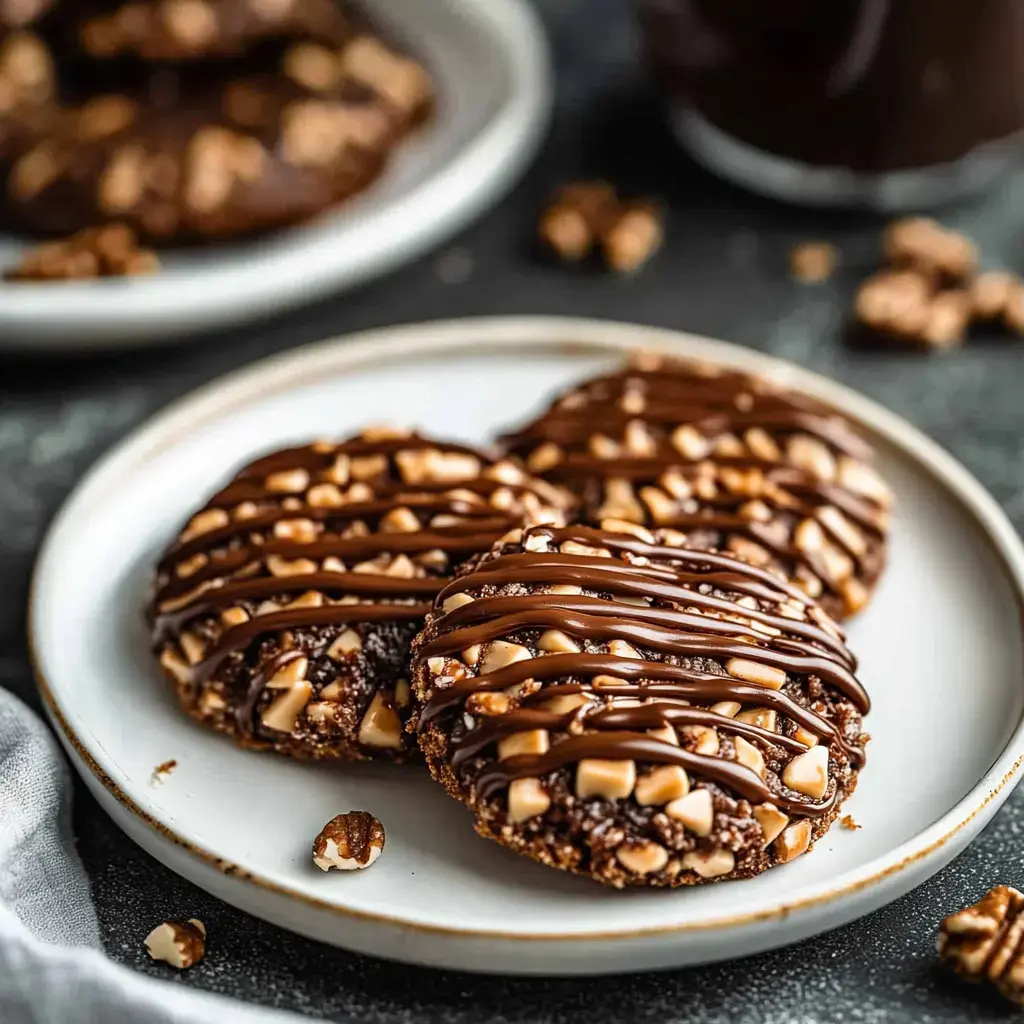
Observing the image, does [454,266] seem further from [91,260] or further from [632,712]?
[632,712]

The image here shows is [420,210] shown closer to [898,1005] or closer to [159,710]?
[159,710]

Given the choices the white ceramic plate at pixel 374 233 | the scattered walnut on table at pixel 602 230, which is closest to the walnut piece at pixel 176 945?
the white ceramic plate at pixel 374 233

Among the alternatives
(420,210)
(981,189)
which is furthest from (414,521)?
(981,189)

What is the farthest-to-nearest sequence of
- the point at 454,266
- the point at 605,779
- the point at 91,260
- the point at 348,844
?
the point at 454,266 → the point at 91,260 → the point at 348,844 → the point at 605,779

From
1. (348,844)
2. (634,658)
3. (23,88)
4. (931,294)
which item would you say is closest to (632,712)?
(634,658)

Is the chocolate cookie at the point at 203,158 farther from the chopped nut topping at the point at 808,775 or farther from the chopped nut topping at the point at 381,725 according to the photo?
the chopped nut topping at the point at 808,775

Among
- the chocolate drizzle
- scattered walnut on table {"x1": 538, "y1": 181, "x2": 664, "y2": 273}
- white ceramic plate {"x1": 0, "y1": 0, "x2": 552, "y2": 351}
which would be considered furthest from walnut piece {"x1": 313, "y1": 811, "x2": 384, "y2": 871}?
scattered walnut on table {"x1": 538, "y1": 181, "x2": 664, "y2": 273}

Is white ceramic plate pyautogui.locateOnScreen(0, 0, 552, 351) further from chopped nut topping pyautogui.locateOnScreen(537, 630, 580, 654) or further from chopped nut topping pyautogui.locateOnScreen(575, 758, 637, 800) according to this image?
chopped nut topping pyautogui.locateOnScreen(575, 758, 637, 800)
